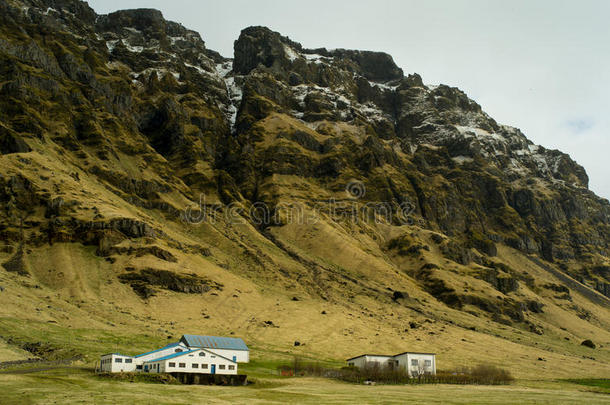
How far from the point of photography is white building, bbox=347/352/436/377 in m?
93.5

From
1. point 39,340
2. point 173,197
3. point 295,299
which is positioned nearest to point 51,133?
point 173,197

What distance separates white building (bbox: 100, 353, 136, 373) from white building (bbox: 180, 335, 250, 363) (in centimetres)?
1754

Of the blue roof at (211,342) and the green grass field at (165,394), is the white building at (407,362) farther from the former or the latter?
the green grass field at (165,394)

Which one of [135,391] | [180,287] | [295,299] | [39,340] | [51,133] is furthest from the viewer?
[51,133]

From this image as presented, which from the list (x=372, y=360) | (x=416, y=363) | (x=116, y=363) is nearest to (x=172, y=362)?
(x=116, y=363)

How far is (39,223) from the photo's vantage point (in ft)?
469

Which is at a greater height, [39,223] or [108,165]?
[108,165]

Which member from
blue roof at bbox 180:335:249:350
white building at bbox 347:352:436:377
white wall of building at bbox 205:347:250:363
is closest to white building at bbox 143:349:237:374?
blue roof at bbox 180:335:249:350

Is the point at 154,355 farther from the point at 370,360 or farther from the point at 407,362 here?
the point at 407,362

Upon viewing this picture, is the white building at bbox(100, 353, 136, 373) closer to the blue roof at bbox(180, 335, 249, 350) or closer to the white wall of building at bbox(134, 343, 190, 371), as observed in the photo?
the white wall of building at bbox(134, 343, 190, 371)

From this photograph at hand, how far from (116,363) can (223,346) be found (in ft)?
87.7

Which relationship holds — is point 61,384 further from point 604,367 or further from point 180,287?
point 604,367

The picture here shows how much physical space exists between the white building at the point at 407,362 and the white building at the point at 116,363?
40.1 metres

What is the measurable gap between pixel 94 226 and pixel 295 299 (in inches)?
2320
